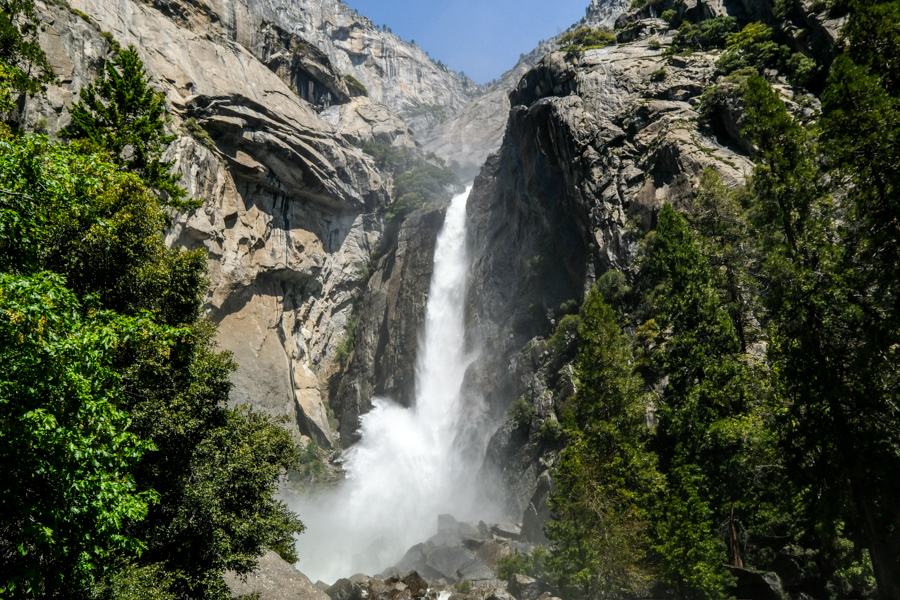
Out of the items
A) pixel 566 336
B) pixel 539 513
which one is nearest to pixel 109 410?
pixel 539 513

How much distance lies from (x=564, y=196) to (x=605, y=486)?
106 feet

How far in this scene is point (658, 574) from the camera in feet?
64.8

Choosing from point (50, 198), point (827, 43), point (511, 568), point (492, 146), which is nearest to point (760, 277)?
point (511, 568)

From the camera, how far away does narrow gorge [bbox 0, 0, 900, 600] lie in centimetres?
1459

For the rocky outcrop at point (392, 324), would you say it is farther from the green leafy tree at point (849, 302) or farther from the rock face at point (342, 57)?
the green leafy tree at point (849, 302)

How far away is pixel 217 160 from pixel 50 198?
143ft

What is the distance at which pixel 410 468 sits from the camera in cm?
5303

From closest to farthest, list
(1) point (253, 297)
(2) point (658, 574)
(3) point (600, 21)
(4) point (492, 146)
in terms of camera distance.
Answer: (2) point (658, 574) → (1) point (253, 297) → (4) point (492, 146) → (3) point (600, 21)

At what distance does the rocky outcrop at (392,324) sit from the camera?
193 feet

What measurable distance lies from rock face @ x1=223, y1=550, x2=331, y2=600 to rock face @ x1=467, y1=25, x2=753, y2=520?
56.9ft

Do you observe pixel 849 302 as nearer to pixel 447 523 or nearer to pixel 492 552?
pixel 492 552

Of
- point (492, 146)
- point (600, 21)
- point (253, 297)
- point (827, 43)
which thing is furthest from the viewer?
point (600, 21)

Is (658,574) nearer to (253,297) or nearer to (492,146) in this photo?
(253,297)

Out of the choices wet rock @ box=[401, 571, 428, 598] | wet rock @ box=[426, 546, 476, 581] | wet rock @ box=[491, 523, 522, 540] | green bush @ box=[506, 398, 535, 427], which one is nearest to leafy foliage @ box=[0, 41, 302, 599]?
wet rock @ box=[401, 571, 428, 598]
